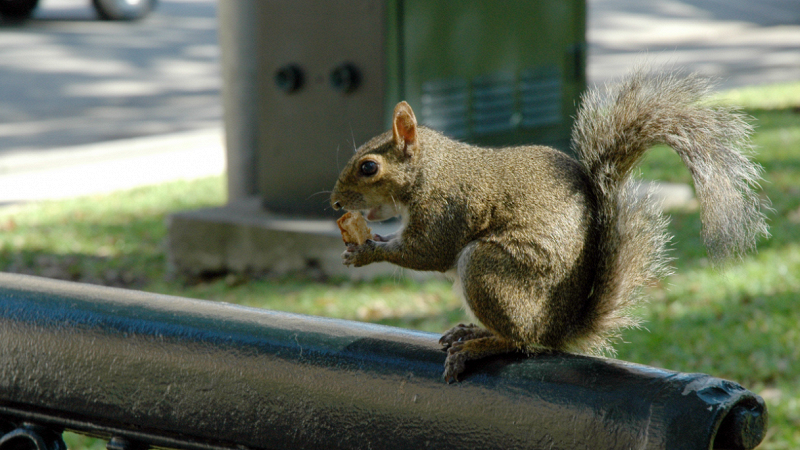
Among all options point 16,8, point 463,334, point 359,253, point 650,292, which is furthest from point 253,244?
point 16,8

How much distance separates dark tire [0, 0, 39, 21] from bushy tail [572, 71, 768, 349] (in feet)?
61.6

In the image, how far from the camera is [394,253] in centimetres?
163

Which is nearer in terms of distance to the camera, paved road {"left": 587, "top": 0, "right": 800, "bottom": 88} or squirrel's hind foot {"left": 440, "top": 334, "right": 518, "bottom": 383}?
squirrel's hind foot {"left": 440, "top": 334, "right": 518, "bottom": 383}

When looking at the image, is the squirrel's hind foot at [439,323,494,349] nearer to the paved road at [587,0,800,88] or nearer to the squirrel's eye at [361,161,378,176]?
the squirrel's eye at [361,161,378,176]

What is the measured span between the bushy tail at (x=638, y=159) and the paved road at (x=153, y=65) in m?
0.13

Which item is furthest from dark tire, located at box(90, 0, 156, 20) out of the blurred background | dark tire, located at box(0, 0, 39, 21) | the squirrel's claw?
the squirrel's claw

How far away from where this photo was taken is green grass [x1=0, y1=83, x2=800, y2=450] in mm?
3914

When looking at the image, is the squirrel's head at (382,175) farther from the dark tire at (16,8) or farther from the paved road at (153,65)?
the dark tire at (16,8)

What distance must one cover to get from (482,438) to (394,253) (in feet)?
2.10

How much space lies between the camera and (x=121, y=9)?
18.4 meters

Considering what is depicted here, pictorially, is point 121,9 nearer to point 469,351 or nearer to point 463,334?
point 463,334

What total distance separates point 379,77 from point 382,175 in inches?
134

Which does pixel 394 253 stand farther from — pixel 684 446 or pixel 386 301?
pixel 386 301

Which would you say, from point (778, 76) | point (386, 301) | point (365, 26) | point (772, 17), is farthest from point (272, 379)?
point (772, 17)
